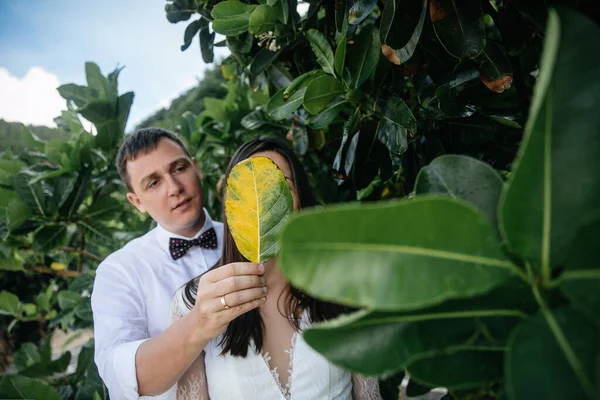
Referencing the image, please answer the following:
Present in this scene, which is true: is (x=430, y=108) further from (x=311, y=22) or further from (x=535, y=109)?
(x=535, y=109)

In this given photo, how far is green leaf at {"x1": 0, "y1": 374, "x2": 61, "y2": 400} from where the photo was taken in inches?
35.8

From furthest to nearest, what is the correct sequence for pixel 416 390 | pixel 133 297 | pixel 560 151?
pixel 133 297
pixel 416 390
pixel 560 151

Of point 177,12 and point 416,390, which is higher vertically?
point 177,12

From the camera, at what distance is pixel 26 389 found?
3.02 feet

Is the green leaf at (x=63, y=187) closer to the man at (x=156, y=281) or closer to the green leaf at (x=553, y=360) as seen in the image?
the man at (x=156, y=281)

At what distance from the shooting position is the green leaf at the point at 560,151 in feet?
0.89

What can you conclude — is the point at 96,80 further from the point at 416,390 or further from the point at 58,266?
the point at 416,390

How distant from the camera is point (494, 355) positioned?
1.21ft

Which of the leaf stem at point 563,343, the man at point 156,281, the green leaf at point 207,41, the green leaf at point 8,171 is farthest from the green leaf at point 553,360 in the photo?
the green leaf at point 8,171

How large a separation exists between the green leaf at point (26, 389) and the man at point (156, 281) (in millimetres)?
305

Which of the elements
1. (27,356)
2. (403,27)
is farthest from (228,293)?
(27,356)

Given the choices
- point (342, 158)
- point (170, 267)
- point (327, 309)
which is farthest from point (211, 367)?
point (342, 158)

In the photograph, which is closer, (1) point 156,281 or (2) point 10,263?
(1) point 156,281

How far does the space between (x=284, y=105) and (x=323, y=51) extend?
169 millimetres
